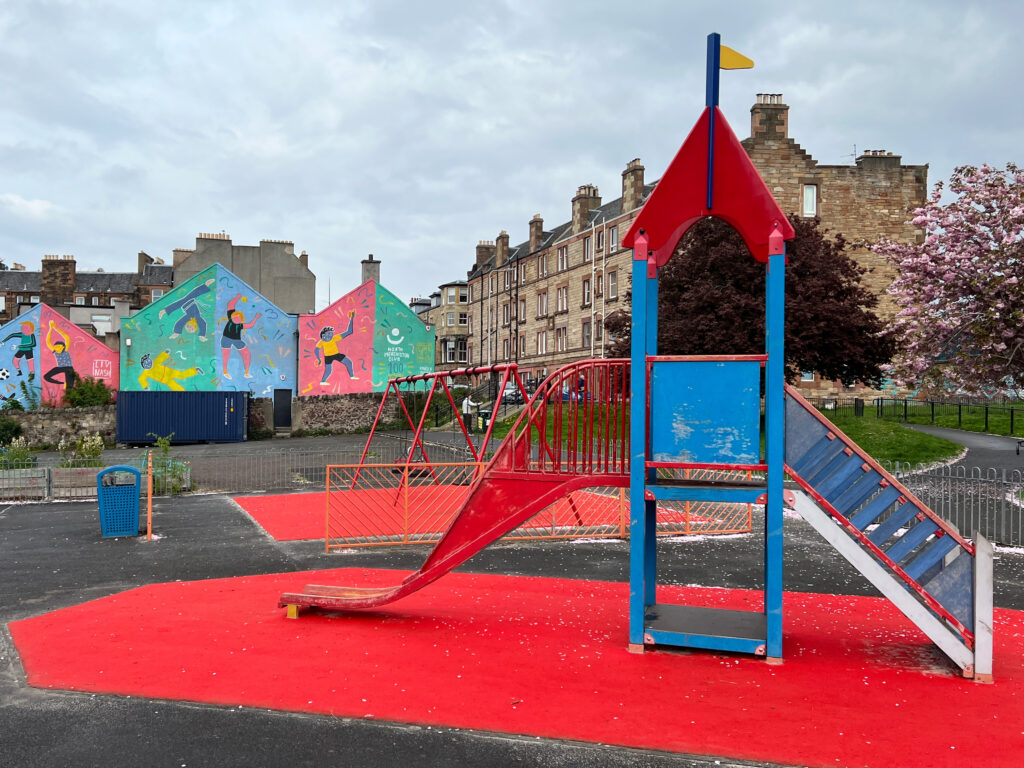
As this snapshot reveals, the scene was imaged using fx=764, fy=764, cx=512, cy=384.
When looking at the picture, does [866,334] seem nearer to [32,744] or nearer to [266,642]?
[266,642]

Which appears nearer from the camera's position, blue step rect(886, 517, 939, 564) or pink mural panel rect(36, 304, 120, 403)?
blue step rect(886, 517, 939, 564)

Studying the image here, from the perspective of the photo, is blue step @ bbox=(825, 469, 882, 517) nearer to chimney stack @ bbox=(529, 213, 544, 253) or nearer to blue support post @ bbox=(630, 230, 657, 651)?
blue support post @ bbox=(630, 230, 657, 651)

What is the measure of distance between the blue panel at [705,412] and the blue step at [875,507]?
1.06m

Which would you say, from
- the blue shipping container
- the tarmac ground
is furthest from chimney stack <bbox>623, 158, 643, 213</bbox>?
the tarmac ground

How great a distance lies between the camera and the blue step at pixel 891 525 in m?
6.86

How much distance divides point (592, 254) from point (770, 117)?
50.0ft

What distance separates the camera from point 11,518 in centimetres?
1570

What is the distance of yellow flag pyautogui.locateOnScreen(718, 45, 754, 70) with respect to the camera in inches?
284

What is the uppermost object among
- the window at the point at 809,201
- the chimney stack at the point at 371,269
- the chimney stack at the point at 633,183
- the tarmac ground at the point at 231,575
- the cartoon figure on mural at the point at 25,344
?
the chimney stack at the point at 633,183

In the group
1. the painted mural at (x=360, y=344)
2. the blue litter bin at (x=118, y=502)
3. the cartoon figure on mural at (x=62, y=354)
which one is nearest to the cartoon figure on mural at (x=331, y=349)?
the painted mural at (x=360, y=344)

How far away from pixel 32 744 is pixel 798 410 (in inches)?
267

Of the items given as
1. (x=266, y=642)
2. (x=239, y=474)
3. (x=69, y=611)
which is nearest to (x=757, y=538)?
(x=266, y=642)

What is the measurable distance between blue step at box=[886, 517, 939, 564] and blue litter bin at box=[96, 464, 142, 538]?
11.9m

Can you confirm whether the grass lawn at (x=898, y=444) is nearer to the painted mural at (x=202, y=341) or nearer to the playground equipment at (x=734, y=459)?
the playground equipment at (x=734, y=459)
